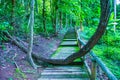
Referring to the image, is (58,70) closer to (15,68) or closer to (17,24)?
(15,68)

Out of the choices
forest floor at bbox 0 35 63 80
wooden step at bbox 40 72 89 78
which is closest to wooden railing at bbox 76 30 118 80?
wooden step at bbox 40 72 89 78

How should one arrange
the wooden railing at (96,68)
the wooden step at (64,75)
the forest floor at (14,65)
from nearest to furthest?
the wooden railing at (96,68)
the forest floor at (14,65)
the wooden step at (64,75)

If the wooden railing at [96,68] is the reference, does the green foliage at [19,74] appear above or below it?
below

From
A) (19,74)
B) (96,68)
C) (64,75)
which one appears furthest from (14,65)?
(96,68)

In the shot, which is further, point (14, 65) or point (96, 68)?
point (14, 65)

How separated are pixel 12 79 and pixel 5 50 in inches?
89.8

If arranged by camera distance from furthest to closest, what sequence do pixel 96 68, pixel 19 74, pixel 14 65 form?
pixel 14 65 < pixel 19 74 < pixel 96 68

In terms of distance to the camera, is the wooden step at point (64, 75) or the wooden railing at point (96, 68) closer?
the wooden railing at point (96, 68)

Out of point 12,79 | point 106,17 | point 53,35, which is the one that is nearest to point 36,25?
point 53,35

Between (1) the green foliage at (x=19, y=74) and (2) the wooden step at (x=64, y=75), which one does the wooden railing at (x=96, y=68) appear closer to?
(2) the wooden step at (x=64, y=75)

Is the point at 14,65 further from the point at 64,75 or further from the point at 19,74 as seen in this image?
the point at 64,75

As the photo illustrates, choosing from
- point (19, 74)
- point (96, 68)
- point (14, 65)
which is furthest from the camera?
point (14, 65)

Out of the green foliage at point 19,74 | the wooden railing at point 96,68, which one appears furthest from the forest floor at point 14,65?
the wooden railing at point 96,68

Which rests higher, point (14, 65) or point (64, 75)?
point (14, 65)
